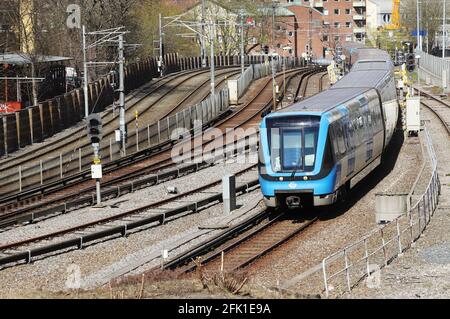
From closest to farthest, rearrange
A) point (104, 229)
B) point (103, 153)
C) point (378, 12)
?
point (104, 229)
point (103, 153)
point (378, 12)

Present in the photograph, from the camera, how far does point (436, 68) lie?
87.9 metres

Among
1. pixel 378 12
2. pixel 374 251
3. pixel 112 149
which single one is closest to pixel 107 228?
pixel 374 251

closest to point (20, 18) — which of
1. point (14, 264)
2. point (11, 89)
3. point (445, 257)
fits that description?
point (11, 89)

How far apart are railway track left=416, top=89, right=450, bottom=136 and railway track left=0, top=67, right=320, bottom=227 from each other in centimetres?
1326

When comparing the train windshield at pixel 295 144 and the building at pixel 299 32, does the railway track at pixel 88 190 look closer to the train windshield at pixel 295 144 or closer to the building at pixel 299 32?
the train windshield at pixel 295 144

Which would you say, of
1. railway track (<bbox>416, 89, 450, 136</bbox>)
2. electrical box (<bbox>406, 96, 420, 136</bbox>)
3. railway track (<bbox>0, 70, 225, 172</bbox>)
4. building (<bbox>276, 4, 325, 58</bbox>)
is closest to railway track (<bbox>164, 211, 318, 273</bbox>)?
electrical box (<bbox>406, 96, 420, 136</bbox>)

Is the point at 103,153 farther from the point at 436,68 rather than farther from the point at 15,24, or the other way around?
the point at 436,68

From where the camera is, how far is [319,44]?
152 m

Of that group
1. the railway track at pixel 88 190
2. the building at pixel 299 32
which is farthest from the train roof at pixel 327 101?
the building at pixel 299 32

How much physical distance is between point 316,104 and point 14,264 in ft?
34.5

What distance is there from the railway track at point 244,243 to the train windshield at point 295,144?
1.67 meters

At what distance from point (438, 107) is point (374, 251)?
41738 millimetres
